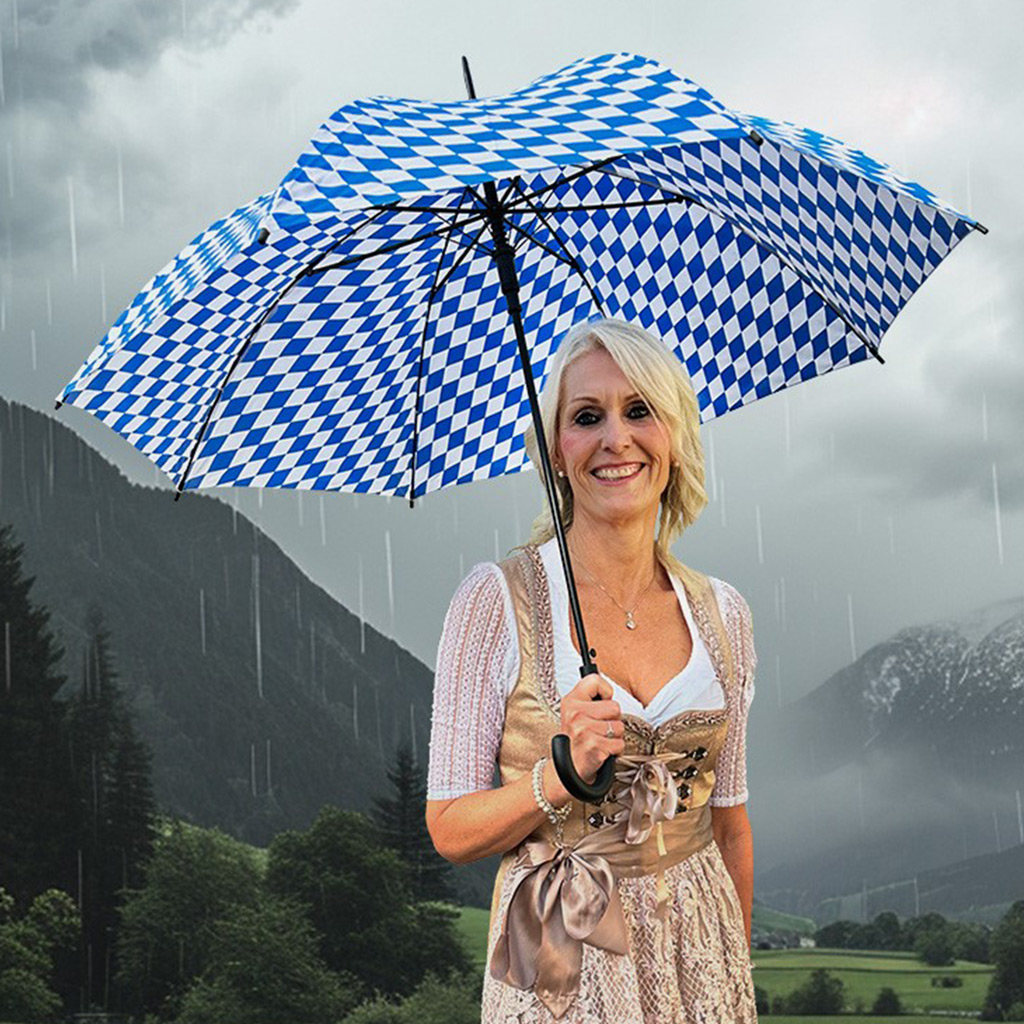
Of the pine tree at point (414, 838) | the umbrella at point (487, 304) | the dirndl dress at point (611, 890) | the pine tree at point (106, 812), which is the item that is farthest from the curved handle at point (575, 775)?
the pine tree at point (414, 838)

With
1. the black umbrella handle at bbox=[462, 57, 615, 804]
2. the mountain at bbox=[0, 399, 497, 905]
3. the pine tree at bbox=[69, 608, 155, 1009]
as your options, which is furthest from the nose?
the mountain at bbox=[0, 399, 497, 905]

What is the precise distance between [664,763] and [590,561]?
0.35 meters

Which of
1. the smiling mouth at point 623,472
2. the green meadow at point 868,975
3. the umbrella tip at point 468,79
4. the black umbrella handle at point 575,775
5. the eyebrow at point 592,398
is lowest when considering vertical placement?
the green meadow at point 868,975

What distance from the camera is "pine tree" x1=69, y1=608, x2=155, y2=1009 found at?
26.3m

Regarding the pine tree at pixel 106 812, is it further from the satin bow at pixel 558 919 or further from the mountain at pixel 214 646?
the satin bow at pixel 558 919

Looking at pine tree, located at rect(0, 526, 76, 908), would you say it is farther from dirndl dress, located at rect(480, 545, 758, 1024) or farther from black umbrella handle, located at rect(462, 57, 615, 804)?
dirndl dress, located at rect(480, 545, 758, 1024)

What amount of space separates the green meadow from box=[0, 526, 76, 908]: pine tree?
7.96 metres

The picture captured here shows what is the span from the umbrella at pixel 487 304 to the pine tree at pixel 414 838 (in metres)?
25.6

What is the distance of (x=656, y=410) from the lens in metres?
2.24

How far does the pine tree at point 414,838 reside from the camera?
28438 millimetres

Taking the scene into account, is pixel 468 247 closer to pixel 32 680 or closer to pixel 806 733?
pixel 32 680

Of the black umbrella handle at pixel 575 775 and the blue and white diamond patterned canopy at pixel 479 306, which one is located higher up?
the blue and white diamond patterned canopy at pixel 479 306

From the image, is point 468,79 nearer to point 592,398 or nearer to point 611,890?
point 592,398

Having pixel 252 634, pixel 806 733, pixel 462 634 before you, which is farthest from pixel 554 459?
pixel 252 634
